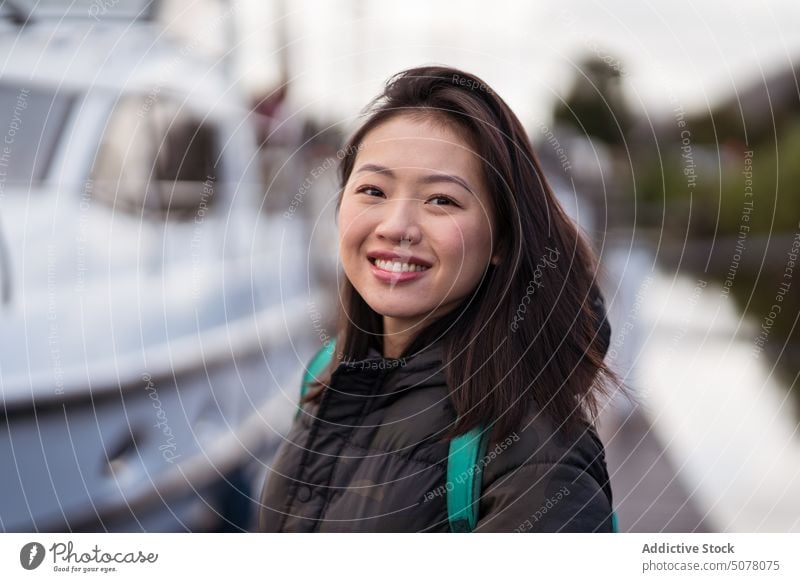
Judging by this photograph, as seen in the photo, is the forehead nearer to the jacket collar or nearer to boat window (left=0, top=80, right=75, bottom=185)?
the jacket collar

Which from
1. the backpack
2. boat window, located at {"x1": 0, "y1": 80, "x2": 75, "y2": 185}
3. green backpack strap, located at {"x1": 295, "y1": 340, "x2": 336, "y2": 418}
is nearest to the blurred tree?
green backpack strap, located at {"x1": 295, "y1": 340, "x2": 336, "y2": 418}

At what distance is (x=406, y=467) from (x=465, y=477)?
0.09m

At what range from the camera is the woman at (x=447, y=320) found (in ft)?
3.23

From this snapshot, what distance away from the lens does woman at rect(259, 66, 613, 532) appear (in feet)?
3.23

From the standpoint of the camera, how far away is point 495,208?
1.03 metres

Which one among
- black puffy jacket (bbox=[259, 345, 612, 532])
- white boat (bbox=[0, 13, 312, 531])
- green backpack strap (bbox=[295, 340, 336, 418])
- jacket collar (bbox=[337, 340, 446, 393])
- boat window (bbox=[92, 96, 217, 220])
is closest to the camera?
black puffy jacket (bbox=[259, 345, 612, 532])

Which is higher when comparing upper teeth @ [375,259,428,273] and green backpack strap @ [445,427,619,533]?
upper teeth @ [375,259,428,273]

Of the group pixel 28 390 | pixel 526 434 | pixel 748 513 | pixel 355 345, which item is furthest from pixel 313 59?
pixel 748 513

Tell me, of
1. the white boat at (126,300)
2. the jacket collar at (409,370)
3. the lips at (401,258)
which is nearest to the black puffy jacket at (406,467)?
the jacket collar at (409,370)

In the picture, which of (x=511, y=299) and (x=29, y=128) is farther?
(x=29, y=128)

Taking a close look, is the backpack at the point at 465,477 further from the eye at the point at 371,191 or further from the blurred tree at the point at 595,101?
the blurred tree at the point at 595,101

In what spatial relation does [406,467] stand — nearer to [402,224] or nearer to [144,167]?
[402,224]

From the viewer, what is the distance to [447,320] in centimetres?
106
